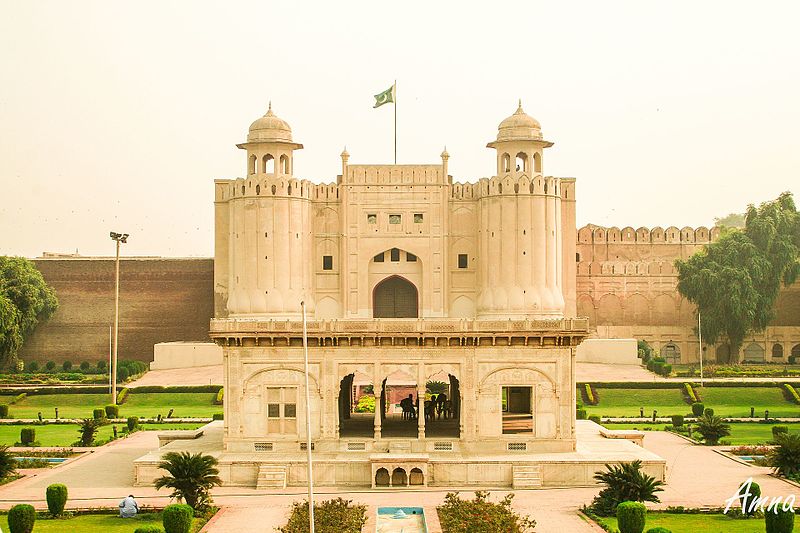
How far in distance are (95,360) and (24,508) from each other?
41.7 meters

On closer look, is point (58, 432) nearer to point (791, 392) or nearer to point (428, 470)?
point (428, 470)

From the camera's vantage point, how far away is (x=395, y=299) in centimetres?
5475

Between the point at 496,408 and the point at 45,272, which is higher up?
the point at 45,272

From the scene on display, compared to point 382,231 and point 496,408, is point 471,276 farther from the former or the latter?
point 496,408

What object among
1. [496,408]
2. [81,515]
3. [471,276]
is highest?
[471,276]

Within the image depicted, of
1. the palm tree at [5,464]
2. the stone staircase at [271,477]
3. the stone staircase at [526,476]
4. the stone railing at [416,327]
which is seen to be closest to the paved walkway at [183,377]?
the stone railing at [416,327]

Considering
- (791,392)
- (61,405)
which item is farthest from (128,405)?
(791,392)

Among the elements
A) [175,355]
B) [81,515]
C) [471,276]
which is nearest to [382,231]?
[471,276]

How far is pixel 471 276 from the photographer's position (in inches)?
2119

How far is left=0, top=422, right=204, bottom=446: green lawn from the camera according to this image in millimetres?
39781

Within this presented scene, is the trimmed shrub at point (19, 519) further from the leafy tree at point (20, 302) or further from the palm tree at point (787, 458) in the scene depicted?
the leafy tree at point (20, 302)

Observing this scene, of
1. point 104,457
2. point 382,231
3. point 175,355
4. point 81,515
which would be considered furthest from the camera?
point 175,355

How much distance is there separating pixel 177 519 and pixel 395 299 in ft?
103

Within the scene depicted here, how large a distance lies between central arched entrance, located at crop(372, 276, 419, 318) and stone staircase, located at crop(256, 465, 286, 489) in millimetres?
23630
